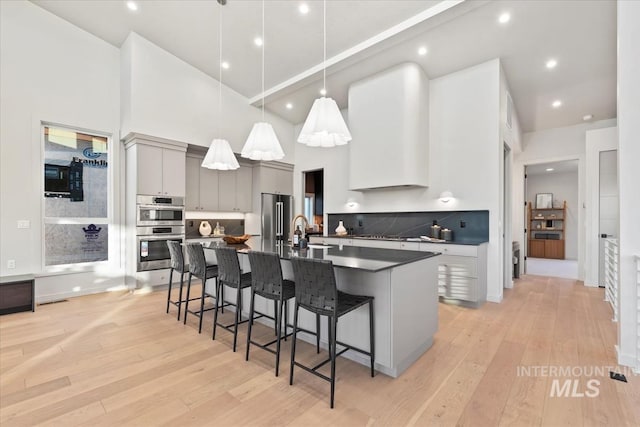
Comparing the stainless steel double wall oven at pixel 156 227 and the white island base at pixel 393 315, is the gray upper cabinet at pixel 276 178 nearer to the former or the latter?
the stainless steel double wall oven at pixel 156 227

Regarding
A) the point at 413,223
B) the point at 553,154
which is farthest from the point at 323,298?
the point at 553,154

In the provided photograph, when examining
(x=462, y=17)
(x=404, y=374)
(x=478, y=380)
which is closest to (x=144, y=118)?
(x=462, y=17)

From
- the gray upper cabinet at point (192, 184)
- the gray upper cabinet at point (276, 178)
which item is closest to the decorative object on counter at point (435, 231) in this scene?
the gray upper cabinet at point (276, 178)

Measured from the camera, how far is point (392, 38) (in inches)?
159

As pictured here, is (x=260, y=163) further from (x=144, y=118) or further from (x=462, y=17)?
(x=462, y=17)

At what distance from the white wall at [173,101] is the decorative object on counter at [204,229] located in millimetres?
1610

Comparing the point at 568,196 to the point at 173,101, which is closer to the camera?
the point at 173,101

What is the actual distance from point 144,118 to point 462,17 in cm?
477

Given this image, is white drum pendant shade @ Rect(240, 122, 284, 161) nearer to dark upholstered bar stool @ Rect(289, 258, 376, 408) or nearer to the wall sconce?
dark upholstered bar stool @ Rect(289, 258, 376, 408)

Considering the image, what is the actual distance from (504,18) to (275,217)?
5.24 m

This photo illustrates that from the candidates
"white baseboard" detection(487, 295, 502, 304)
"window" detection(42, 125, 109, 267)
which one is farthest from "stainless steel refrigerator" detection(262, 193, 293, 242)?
"white baseboard" detection(487, 295, 502, 304)

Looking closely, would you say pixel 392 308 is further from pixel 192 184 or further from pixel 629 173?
pixel 192 184

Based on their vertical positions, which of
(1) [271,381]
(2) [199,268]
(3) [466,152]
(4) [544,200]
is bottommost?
(1) [271,381]

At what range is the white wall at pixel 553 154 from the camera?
5.64m
